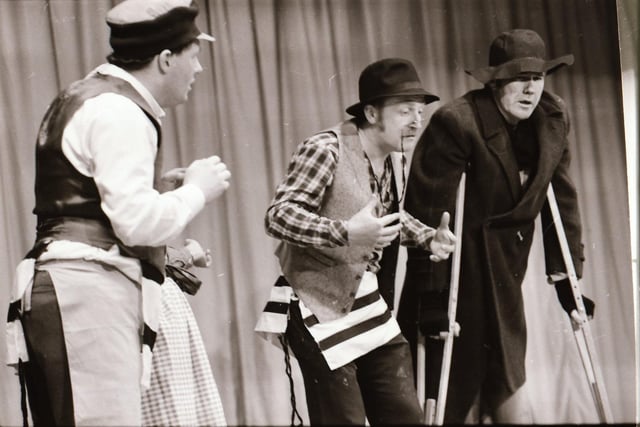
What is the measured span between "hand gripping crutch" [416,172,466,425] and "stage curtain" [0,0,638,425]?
178 millimetres

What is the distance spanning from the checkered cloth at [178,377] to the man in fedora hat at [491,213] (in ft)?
2.69

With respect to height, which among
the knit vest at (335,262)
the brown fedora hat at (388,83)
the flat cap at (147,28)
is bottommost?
the knit vest at (335,262)

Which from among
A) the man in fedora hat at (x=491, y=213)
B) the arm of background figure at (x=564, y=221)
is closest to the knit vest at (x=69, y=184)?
the man in fedora hat at (x=491, y=213)

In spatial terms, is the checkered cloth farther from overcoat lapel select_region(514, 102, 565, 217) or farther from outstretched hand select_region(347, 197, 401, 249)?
overcoat lapel select_region(514, 102, 565, 217)

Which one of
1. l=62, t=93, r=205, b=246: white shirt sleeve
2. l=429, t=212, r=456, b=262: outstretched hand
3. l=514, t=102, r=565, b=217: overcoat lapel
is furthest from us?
l=514, t=102, r=565, b=217: overcoat lapel

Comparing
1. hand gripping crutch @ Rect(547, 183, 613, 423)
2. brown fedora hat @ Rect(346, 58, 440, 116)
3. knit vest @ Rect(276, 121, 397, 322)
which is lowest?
hand gripping crutch @ Rect(547, 183, 613, 423)

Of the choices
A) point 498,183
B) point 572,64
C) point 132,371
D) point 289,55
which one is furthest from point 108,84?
point 572,64

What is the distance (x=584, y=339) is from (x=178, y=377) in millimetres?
1389

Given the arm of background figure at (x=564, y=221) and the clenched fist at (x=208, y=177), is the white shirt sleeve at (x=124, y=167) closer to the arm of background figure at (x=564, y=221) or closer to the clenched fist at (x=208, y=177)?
the clenched fist at (x=208, y=177)

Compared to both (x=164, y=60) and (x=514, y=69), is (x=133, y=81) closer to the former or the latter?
(x=164, y=60)

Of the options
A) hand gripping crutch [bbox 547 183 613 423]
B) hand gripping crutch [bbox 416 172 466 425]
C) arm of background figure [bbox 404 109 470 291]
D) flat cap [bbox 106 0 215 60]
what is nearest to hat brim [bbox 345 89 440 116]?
arm of background figure [bbox 404 109 470 291]

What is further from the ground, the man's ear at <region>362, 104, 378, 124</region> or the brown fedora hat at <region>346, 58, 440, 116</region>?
the brown fedora hat at <region>346, 58, 440, 116</region>

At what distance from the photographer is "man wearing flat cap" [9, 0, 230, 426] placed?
187cm

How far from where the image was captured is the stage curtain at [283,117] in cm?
266
